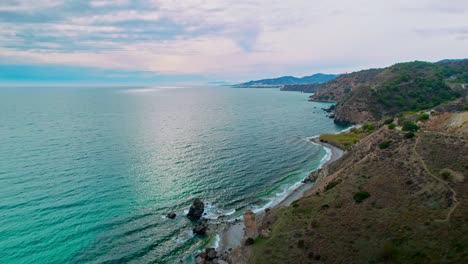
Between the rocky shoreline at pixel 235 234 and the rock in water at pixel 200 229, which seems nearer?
the rocky shoreline at pixel 235 234

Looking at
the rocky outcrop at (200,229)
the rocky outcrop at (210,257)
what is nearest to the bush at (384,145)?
the rocky outcrop at (200,229)

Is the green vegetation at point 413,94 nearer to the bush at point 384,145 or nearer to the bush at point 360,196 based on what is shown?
the bush at point 384,145

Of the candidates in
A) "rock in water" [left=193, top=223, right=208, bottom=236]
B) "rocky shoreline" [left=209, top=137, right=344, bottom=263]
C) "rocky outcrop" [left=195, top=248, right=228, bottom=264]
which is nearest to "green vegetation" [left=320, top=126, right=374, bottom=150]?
"rocky shoreline" [left=209, top=137, right=344, bottom=263]

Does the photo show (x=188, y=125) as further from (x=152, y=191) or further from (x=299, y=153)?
(x=152, y=191)

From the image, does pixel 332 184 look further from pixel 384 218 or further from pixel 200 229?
pixel 200 229

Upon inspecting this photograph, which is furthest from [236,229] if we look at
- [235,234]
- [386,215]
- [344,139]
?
[344,139]
